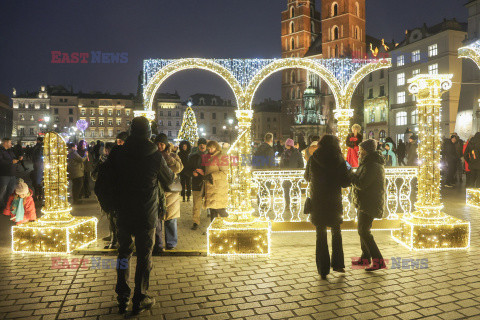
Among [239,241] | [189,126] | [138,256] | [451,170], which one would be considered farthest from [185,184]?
[451,170]

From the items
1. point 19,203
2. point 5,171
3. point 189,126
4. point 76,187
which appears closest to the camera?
point 19,203

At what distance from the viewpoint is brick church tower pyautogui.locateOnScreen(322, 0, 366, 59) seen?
5662cm

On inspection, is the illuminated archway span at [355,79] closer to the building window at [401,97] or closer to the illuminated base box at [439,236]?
the illuminated base box at [439,236]

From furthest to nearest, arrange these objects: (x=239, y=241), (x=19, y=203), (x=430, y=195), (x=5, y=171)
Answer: (x=5, y=171) → (x=19, y=203) → (x=430, y=195) → (x=239, y=241)

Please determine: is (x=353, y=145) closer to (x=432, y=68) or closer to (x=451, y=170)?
(x=451, y=170)

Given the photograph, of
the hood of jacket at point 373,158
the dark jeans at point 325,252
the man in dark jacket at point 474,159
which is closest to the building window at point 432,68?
the man in dark jacket at point 474,159

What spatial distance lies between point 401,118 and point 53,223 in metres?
40.7

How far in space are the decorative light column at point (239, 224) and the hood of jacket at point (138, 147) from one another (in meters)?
2.31

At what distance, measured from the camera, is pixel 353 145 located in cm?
986

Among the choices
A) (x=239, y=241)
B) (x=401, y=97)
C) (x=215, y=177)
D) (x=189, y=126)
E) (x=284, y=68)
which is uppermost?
(x=401, y=97)

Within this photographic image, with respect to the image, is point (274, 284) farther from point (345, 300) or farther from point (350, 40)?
point (350, 40)

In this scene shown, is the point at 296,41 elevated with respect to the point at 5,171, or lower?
elevated

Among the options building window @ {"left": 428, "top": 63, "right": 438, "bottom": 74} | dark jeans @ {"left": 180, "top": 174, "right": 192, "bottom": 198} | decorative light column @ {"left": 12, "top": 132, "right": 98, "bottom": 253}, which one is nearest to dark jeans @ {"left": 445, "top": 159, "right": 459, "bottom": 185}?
dark jeans @ {"left": 180, "top": 174, "right": 192, "bottom": 198}

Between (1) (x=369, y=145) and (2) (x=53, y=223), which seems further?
(2) (x=53, y=223)
